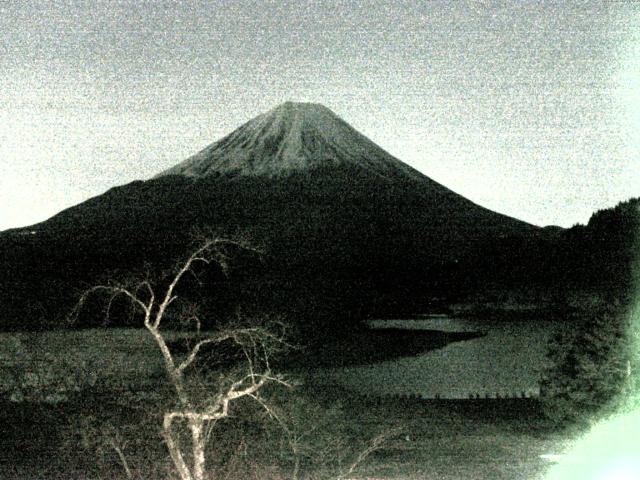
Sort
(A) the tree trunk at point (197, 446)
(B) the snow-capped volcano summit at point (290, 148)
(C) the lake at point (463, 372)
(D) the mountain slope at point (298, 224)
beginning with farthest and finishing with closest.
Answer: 1. (B) the snow-capped volcano summit at point (290, 148)
2. (D) the mountain slope at point (298, 224)
3. (C) the lake at point (463, 372)
4. (A) the tree trunk at point (197, 446)

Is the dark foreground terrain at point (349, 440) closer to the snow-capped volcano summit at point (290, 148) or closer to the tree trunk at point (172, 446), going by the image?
the tree trunk at point (172, 446)

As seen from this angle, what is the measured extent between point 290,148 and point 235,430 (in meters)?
105

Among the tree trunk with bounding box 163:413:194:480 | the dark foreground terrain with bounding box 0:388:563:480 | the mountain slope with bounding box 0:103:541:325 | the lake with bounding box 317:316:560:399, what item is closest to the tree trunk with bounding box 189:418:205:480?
the tree trunk with bounding box 163:413:194:480

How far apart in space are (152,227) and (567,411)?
261 ft

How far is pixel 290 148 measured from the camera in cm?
12100

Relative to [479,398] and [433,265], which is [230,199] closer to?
[433,265]

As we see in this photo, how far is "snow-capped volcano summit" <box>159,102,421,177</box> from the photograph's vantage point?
115 meters

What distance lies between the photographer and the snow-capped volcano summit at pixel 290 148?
376ft

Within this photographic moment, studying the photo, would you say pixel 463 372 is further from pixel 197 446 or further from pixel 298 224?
pixel 298 224

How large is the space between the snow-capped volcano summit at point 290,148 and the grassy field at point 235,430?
289 ft

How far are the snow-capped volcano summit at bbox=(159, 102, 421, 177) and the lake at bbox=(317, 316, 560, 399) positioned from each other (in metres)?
71.6

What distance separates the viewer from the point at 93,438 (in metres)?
16.8

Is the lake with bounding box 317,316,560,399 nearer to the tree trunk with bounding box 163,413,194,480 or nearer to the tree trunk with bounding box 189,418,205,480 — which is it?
the tree trunk with bounding box 189,418,205,480

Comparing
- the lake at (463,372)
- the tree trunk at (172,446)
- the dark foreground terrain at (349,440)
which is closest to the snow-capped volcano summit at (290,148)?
the lake at (463,372)
